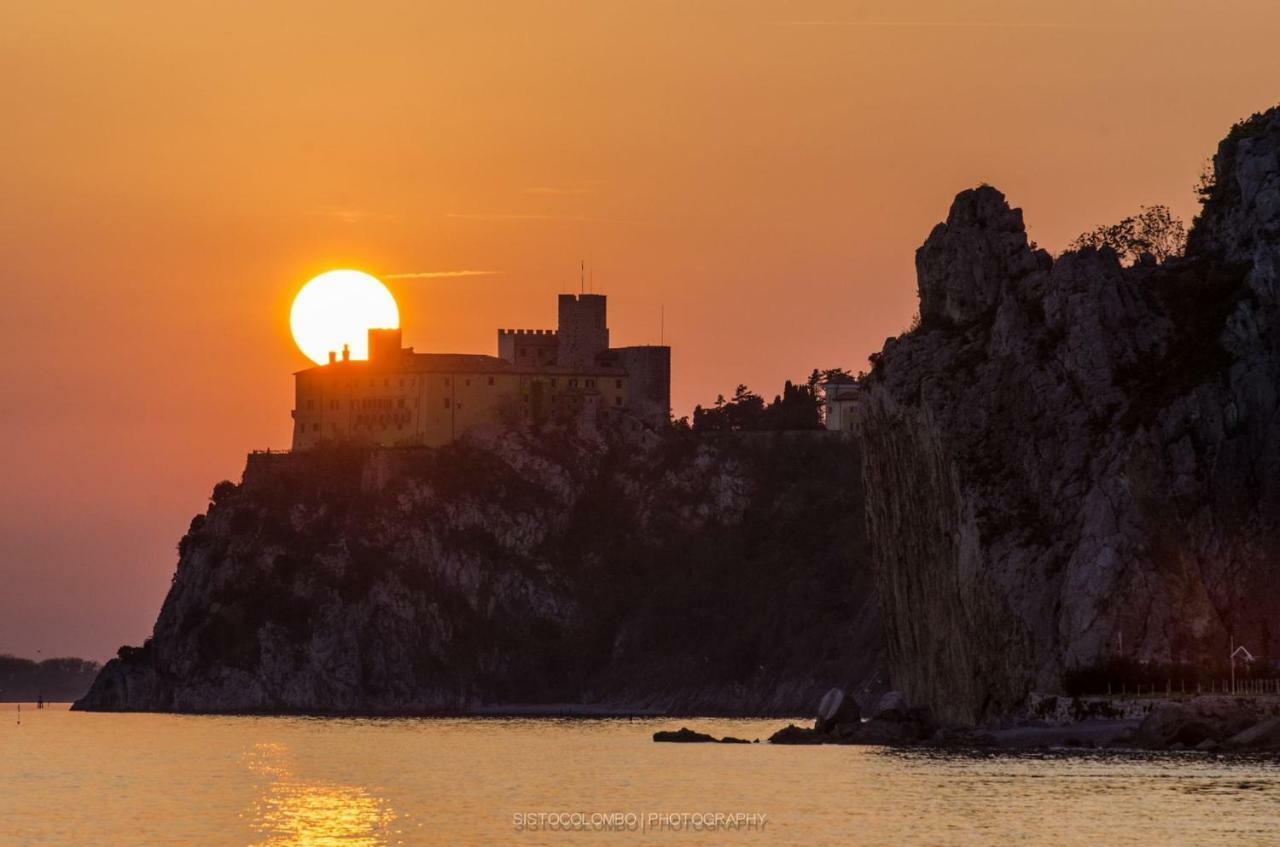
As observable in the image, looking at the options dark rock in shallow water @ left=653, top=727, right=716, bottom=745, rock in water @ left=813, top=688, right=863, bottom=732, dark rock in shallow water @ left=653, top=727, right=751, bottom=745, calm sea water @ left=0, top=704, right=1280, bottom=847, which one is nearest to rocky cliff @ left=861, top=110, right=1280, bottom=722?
rock in water @ left=813, top=688, right=863, bottom=732

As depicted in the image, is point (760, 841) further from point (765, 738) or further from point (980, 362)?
point (765, 738)

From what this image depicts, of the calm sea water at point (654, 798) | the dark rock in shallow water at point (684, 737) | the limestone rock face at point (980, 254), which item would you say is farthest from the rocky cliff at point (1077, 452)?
the dark rock in shallow water at point (684, 737)

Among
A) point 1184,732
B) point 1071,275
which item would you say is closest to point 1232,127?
point 1071,275

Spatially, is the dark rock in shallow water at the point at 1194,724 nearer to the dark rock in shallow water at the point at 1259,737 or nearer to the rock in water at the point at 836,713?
the dark rock in shallow water at the point at 1259,737

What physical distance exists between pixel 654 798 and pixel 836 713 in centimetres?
4998

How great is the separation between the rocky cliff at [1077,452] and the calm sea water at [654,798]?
484 inches

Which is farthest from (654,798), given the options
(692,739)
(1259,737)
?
(692,739)

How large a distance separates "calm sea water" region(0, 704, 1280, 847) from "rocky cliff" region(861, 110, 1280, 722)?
A: 12.3 m

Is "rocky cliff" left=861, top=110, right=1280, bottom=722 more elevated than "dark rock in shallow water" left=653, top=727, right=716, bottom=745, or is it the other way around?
"rocky cliff" left=861, top=110, right=1280, bottom=722

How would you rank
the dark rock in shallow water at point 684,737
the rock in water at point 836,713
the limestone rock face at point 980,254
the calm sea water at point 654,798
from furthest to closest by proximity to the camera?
the dark rock in shallow water at point 684,737
the limestone rock face at point 980,254
the rock in water at point 836,713
the calm sea water at point 654,798

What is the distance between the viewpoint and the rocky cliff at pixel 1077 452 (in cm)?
15688

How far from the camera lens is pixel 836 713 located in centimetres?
17850

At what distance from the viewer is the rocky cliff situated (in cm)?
15688

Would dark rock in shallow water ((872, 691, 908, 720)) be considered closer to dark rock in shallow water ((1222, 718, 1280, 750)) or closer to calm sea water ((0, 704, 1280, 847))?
calm sea water ((0, 704, 1280, 847))
